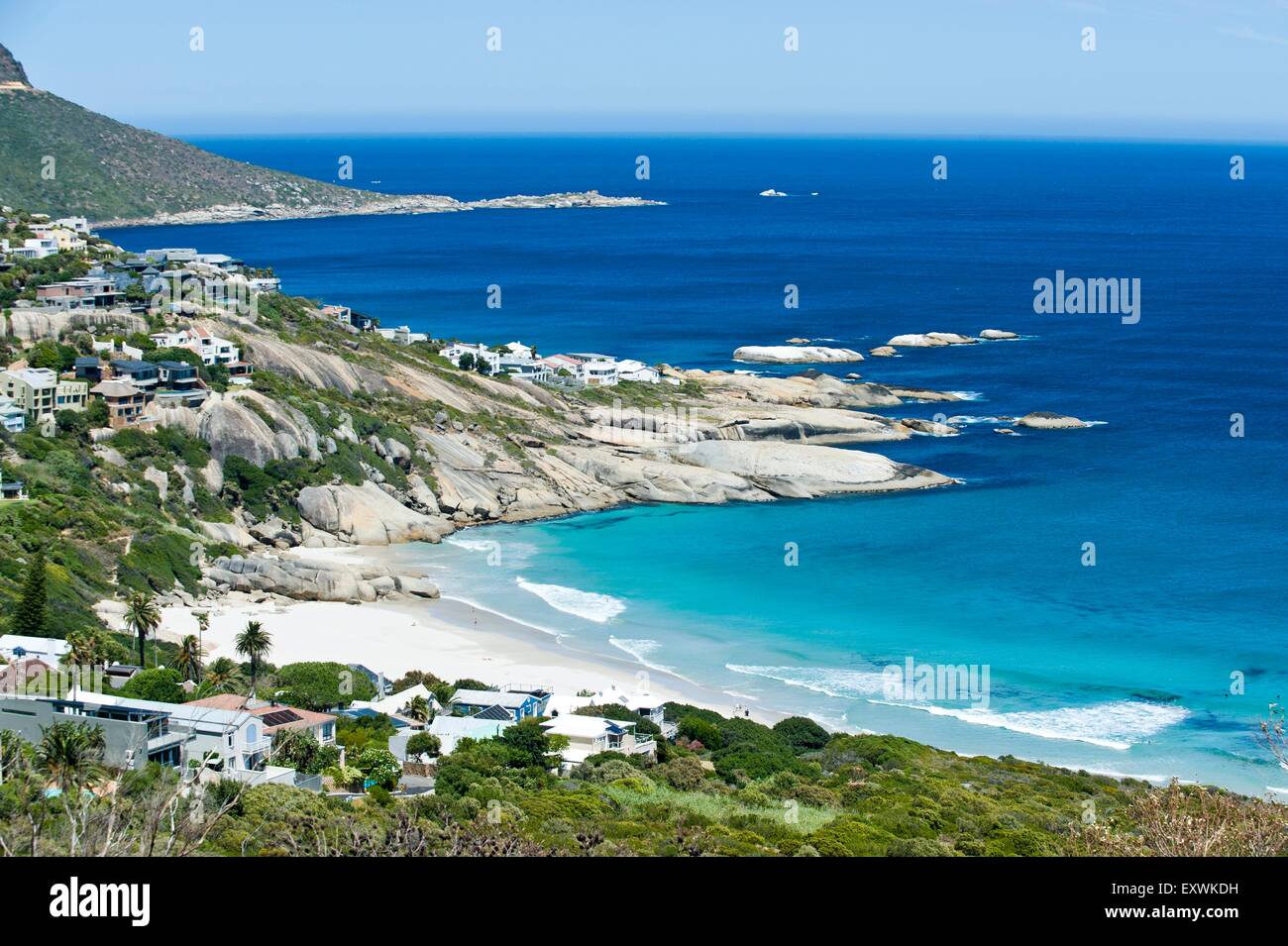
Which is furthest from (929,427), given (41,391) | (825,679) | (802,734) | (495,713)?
(495,713)

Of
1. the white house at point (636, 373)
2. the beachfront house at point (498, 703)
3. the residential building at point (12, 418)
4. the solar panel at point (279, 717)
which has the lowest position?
the beachfront house at point (498, 703)

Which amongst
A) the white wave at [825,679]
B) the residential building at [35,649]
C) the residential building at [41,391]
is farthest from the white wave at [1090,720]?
the residential building at [41,391]

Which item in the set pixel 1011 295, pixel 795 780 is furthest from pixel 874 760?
pixel 1011 295

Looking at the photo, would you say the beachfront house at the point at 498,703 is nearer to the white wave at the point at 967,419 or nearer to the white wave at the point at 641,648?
the white wave at the point at 641,648

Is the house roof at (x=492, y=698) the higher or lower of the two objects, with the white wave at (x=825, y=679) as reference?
higher

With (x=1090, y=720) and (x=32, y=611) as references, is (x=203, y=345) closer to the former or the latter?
(x=32, y=611)

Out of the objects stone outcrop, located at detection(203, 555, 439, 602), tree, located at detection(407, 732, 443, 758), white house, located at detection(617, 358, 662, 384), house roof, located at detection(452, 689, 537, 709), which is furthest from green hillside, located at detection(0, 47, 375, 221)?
tree, located at detection(407, 732, 443, 758)
